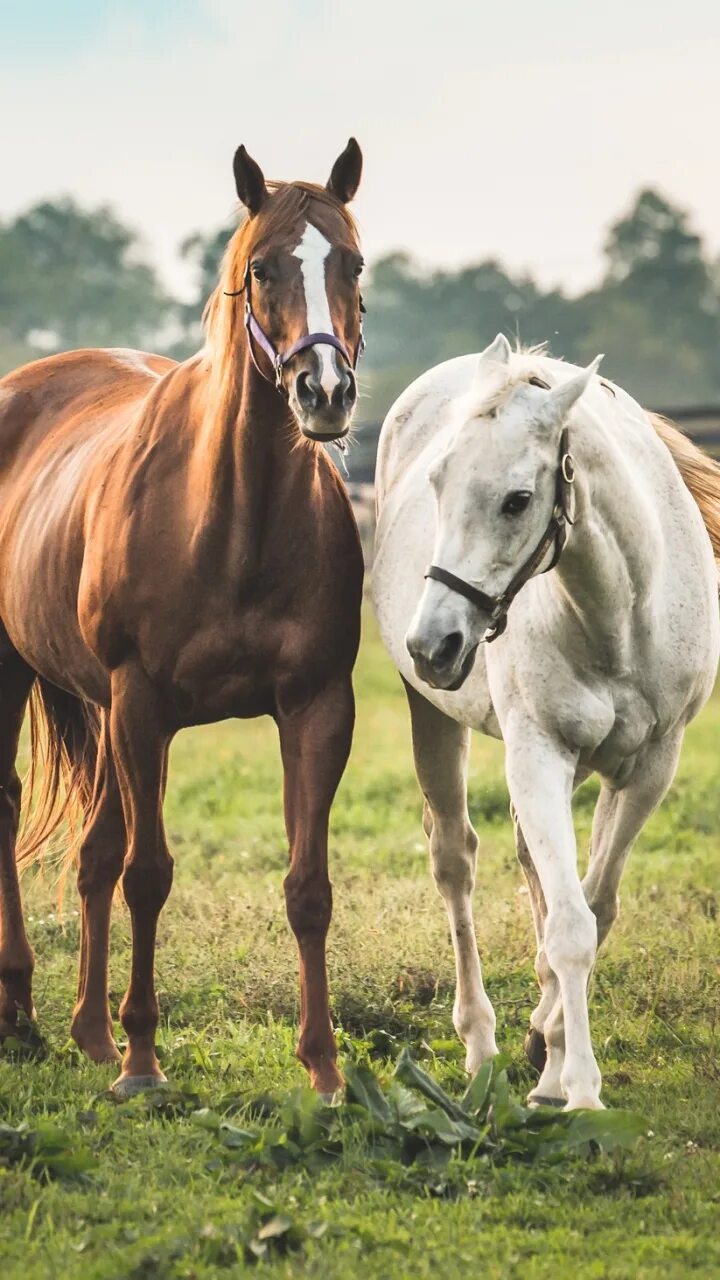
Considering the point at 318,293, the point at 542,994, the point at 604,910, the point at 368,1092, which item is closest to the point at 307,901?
the point at 368,1092

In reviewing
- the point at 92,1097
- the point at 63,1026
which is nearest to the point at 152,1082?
the point at 92,1097

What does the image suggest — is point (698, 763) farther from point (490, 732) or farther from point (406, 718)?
point (490, 732)

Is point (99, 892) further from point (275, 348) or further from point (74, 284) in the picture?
point (74, 284)

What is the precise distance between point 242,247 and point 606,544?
1321 mm

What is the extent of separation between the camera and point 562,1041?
4.88 metres

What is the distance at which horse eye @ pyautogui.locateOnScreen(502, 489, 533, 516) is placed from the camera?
4223 mm

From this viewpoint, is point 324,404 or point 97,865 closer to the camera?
point 324,404

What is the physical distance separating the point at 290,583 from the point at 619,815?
46.3 inches

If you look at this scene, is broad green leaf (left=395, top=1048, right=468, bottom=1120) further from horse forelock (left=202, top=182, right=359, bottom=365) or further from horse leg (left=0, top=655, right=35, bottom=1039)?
horse forelock (left=202, top=182, right=359, bottom=365)

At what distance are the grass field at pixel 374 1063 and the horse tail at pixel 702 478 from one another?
1.65m

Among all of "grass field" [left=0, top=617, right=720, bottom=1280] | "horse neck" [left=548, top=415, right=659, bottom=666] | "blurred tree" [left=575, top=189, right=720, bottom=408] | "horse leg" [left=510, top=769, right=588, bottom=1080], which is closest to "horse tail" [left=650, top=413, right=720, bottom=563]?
"horse neck" [left=548, top=415, right=659, bottom=666]

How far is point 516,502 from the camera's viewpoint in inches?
167

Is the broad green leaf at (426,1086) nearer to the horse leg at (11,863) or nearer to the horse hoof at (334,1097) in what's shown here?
the horse hoof at (334,1097)

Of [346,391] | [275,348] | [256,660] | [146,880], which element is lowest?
[146,880]
